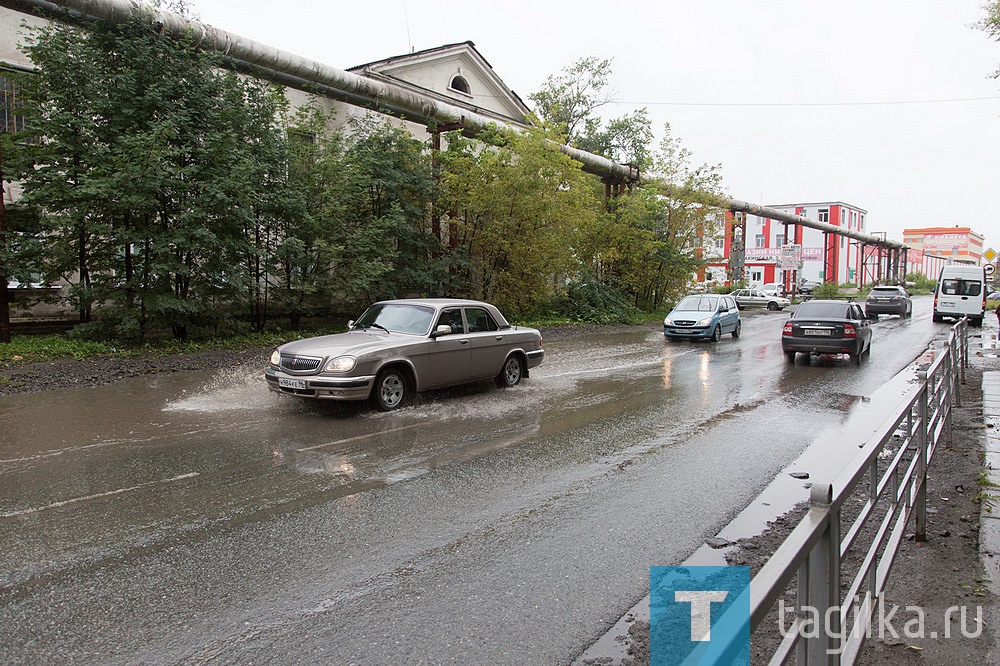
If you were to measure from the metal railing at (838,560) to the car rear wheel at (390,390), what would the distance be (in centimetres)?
621

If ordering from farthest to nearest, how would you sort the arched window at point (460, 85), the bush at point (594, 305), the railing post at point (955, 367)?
the arched window at point (460, 85), the bush at point (594, 305), the railing post at point (955, 367)

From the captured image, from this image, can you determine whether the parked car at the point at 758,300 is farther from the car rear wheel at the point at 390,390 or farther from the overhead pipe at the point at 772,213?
the car rear wheel at the point at 390,390

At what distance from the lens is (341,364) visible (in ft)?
28.2

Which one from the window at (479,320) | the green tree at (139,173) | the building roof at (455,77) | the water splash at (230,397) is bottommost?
the water splash at (230,397)

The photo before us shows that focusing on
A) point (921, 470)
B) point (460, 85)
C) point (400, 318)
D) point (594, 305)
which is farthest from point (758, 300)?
point (921, 470)

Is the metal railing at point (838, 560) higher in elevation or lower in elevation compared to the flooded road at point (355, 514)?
higher

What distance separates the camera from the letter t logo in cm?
355

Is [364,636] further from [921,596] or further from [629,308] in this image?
[629,308]

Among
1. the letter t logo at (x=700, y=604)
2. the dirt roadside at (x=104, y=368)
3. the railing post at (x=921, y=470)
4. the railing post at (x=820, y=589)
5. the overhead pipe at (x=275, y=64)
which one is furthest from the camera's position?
→ the overhead pipe at (x=275, y=64)

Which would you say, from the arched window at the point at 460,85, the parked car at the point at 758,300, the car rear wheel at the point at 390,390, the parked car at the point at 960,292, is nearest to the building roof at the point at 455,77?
the arched window at the point at 460,85

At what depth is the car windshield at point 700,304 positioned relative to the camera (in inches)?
840

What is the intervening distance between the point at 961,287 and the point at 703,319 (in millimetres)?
17824

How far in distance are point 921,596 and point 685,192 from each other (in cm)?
3038

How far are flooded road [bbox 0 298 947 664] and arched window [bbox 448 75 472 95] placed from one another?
21.6 metres
